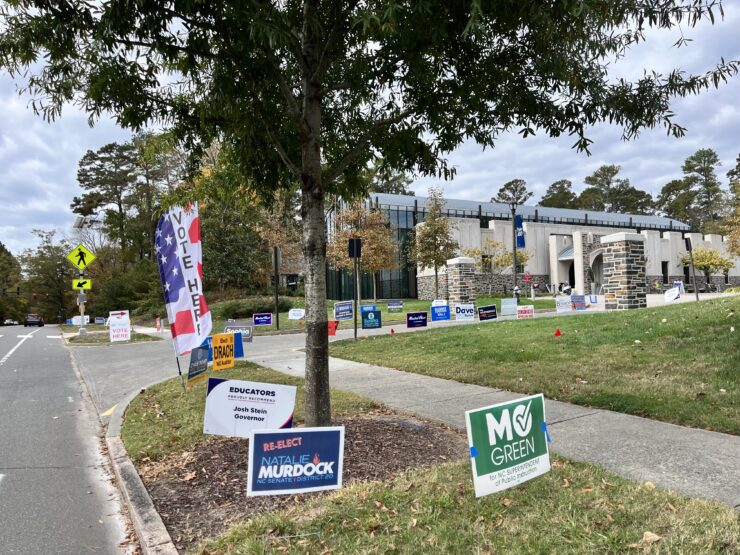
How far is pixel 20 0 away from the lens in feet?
14.6

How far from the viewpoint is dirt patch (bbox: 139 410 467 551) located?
3.66 meters

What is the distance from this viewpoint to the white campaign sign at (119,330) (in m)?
19.8

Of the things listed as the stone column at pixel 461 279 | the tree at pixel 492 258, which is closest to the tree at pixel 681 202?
the tree at pixel 492 258

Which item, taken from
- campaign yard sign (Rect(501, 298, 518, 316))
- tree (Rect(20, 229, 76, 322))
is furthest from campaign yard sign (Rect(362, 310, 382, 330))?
tree (Rect(20, 229, 76, 322))

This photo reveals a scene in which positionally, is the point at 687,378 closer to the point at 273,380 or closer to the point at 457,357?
the point at 457,357

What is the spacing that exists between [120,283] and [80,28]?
1903 inches

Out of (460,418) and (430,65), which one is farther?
(460,418)

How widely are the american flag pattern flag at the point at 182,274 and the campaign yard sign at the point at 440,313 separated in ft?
47.9

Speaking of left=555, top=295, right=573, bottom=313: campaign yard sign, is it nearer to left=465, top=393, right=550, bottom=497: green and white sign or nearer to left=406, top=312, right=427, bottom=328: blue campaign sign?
left=406, top=312, right=427, bottom=328: blue campaign sign

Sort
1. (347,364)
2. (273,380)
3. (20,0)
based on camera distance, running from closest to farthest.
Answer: (20,0) → (273,380) → (347,364)

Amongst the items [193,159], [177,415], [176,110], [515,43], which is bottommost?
[177,415]

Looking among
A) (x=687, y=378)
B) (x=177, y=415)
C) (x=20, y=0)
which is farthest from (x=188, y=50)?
(x=687, y=378)

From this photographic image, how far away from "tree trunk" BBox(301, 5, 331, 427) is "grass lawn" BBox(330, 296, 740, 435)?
3.58 m

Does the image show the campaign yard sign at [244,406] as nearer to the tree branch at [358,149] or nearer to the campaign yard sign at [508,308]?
the tree branch at [358,149]
